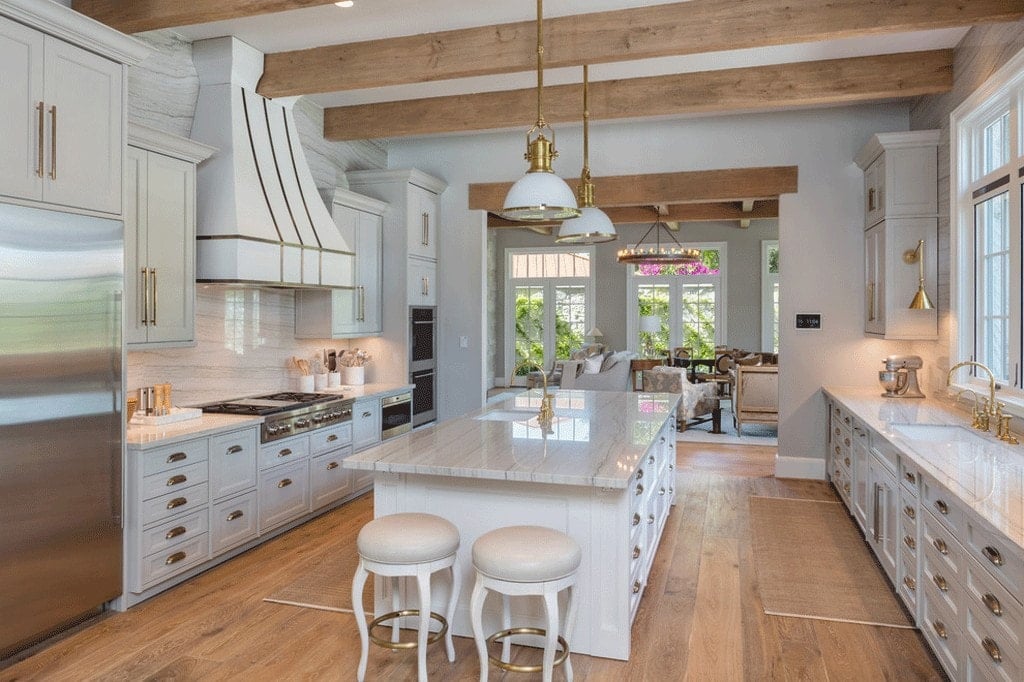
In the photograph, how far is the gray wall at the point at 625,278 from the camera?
11875mm

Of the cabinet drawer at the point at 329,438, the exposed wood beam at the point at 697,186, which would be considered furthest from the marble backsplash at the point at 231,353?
the exposed wood beam at the point at 697,186

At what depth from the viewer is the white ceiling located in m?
3.88

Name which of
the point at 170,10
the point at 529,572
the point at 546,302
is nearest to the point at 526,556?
the point at 529,572

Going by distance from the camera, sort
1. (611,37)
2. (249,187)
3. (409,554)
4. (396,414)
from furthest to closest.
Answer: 1. (396,414)
2. (249,187)
3. (611,37)
4. (409,554)

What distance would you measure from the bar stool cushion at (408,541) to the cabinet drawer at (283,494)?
179cm

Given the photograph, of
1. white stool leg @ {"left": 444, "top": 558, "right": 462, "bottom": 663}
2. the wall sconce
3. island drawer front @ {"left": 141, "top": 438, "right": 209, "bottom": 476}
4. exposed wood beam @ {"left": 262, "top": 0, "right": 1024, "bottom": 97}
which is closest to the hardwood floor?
white stool leg @ {"left": 444, "top": 558, "right": 462, "bottom": 663}

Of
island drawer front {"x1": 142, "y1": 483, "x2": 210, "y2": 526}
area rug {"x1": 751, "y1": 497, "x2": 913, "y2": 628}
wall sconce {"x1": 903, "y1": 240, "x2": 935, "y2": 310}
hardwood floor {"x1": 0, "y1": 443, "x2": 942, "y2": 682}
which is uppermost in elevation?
wall sconce {"x1": 903, "y1": 240, "x2": 935, "y2": 310}

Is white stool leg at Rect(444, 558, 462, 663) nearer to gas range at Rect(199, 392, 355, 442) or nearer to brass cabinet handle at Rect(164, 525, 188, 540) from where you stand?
brass cabinet handle at Rect(164, 525, 188, 540)

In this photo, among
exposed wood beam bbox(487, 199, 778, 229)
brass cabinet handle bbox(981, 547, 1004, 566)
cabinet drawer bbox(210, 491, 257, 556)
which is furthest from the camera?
exposed wood beam bbox(487, 199, 778, 229)

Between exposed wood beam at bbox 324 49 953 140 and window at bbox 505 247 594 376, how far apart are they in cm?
727

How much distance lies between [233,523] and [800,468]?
4421 millimetres

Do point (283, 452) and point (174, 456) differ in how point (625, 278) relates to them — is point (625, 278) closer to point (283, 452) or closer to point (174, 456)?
point (283, 452)

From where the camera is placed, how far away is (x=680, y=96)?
5008 millimetres

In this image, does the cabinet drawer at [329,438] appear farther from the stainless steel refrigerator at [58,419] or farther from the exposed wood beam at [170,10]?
the exposed wood beam at [170,10]
